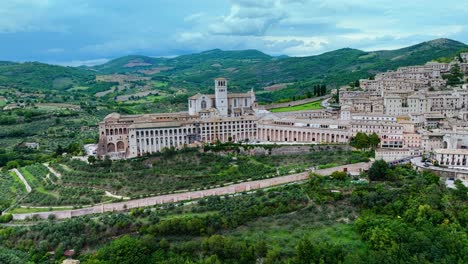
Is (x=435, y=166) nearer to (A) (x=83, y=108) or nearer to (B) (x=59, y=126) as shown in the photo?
(B) (x=59, y=126)

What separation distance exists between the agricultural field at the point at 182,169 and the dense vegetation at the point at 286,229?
4.95m

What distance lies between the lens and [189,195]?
40.3m

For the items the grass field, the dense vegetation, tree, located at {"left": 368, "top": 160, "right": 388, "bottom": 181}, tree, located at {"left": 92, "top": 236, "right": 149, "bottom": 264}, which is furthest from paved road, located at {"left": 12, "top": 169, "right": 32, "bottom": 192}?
the grass field

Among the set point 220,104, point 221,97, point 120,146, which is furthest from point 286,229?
point 221,97

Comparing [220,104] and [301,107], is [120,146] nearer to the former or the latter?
[220,104]

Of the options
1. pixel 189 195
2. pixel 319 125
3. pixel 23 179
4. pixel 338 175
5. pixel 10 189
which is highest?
pixel 319 125

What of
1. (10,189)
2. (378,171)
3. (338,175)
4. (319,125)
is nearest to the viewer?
(378,171)

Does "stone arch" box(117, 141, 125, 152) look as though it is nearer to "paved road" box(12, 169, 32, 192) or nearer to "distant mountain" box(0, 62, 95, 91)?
"paved road" box(12, 169, 32, 192)

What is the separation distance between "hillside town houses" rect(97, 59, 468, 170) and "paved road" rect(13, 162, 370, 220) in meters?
7.81

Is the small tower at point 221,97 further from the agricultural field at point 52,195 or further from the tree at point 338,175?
the agricultural field at point 52,195

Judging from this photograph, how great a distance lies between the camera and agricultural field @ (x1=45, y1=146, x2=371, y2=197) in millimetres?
42969

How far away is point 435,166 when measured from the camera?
41.7m

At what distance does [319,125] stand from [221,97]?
17834 millimetres

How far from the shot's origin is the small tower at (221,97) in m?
64.4
